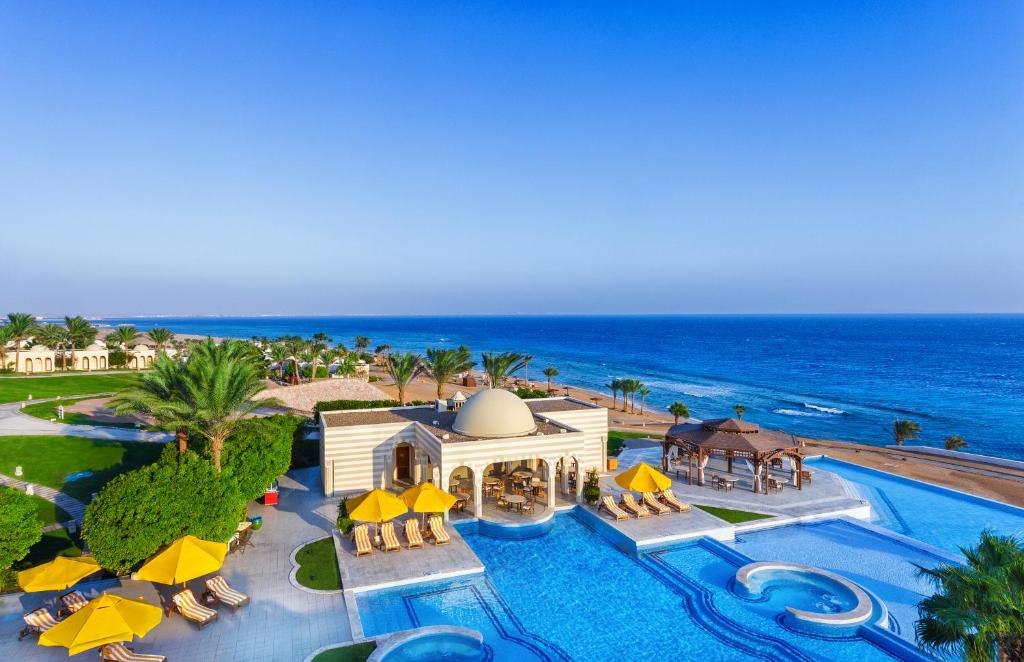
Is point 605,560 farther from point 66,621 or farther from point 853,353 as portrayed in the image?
point 853,353

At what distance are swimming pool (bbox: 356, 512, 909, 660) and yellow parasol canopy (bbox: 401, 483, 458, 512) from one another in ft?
6.19

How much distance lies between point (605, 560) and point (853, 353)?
13198cm

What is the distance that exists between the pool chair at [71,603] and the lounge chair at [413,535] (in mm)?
8376

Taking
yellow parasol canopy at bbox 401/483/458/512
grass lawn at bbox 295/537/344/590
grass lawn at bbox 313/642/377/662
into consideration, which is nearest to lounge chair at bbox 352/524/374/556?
grass lawn at bbox 295/537/344/590

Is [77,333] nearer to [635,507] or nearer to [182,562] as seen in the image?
[182,562]

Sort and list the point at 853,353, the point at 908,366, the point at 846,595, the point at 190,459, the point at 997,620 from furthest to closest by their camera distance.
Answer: the point at 853,353
the point at 908,366
the point at 190,459
the point at 846,595
the point at 997,620

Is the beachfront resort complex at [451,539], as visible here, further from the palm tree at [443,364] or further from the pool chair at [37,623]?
the palm tree at [443,364]

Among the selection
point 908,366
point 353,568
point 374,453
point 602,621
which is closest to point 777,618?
point 602,621

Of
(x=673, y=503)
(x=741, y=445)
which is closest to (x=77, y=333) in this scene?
(x=673, y=503)

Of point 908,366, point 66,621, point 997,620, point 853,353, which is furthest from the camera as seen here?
point 853,353

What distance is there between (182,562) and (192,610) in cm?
118

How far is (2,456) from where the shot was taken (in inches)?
926

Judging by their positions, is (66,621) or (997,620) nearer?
(997,620)

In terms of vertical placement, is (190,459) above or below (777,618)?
above
